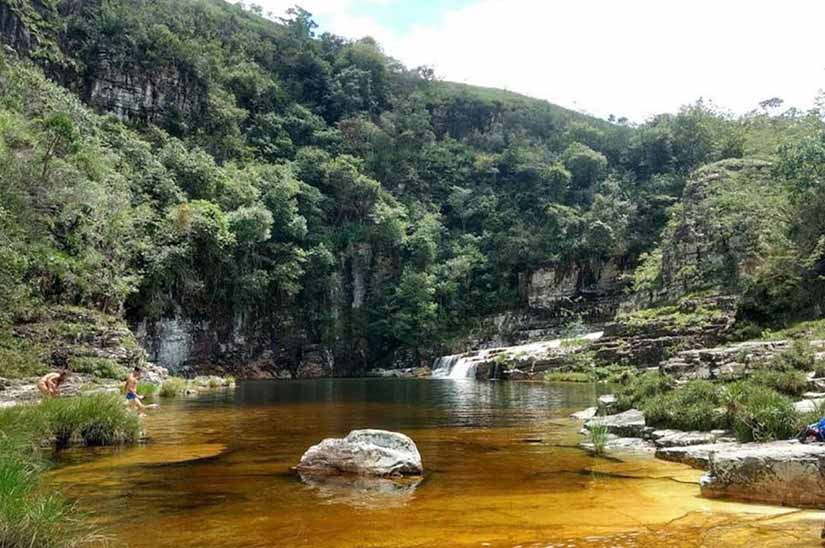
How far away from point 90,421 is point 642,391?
455 inches

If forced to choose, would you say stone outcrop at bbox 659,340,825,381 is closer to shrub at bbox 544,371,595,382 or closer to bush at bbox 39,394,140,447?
bush at bbox 39,394,140,447

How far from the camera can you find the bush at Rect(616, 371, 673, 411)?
44.6ft

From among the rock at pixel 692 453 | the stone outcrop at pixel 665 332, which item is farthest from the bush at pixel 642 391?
the stone outcrop at pixel 665 332

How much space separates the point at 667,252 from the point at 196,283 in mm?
35652

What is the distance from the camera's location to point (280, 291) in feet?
172

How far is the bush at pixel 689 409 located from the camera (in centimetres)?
1058

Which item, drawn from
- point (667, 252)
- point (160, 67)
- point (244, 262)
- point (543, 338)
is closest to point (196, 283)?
point (244, 262)

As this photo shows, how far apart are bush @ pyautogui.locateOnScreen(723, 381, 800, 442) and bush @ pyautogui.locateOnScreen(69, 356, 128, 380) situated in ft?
75.4

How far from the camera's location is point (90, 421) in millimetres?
10852

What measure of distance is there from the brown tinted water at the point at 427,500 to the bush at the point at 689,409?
1.70 m

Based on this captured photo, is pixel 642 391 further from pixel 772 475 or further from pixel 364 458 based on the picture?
pixel 364 458

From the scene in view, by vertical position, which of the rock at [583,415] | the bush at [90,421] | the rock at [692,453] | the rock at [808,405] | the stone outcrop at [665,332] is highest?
the stone outcrop at [665,332]

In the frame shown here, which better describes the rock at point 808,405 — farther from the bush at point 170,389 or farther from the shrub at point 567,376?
the shrub at point 567,376

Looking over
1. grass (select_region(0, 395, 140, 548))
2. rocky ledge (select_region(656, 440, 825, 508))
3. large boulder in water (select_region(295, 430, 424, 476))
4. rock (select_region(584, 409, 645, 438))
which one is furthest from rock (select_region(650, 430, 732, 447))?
grass (select_region(0, 395, 140, 548))
